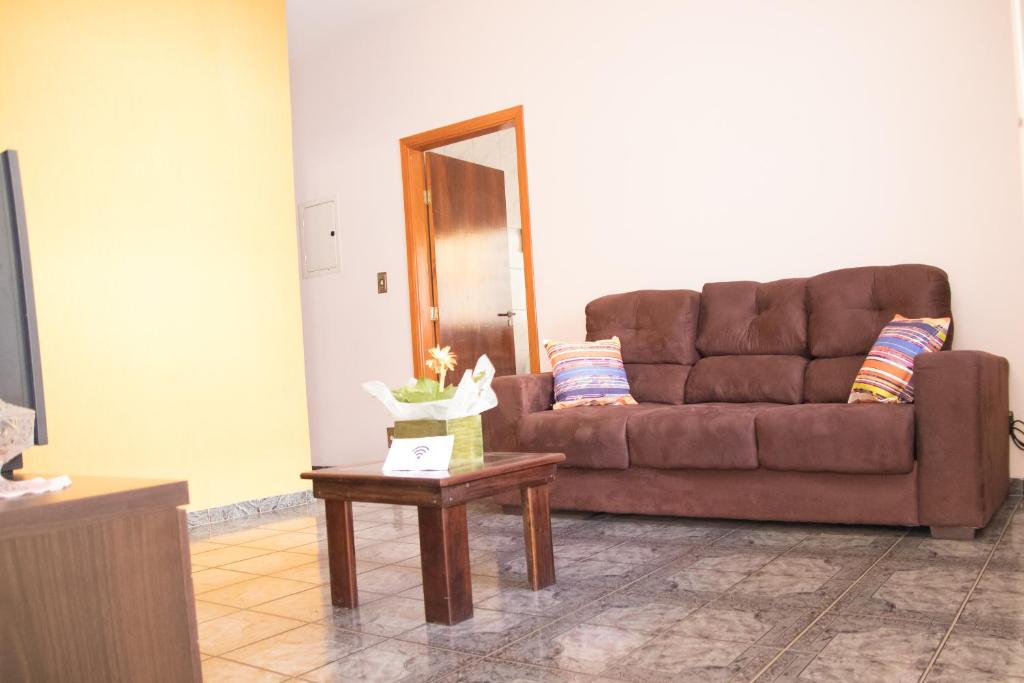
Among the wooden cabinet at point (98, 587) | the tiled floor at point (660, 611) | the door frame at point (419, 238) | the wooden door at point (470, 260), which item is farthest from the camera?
the wooden door at point (470, 260)

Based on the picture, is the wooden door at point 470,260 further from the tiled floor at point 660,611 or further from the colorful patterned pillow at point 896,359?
the colorful patterned pillow at point 896,359

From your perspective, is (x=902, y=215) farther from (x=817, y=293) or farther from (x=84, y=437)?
(x=84, y=437)

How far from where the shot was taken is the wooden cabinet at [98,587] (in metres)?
0.85

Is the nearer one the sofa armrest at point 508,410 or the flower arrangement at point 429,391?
the flower arrangement at point 429,391

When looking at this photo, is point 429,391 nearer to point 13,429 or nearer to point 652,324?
point 13,429

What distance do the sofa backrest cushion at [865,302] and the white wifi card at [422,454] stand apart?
191cm

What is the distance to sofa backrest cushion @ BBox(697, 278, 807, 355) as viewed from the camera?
12.3 ft

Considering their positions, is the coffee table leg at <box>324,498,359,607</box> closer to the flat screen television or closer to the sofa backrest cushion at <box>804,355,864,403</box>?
the flat screen television

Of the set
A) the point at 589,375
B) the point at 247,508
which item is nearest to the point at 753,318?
the point at 589,375

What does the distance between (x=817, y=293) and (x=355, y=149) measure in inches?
136

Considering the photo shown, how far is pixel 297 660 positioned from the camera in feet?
6.82

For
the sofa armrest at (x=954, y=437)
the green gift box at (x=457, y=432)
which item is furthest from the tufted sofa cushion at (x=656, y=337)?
the green gift box at (x=457, y=432)

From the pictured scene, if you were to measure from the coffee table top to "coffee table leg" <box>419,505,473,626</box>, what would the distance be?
0.29ft

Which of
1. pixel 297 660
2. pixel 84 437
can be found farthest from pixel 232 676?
pixel 84 437
